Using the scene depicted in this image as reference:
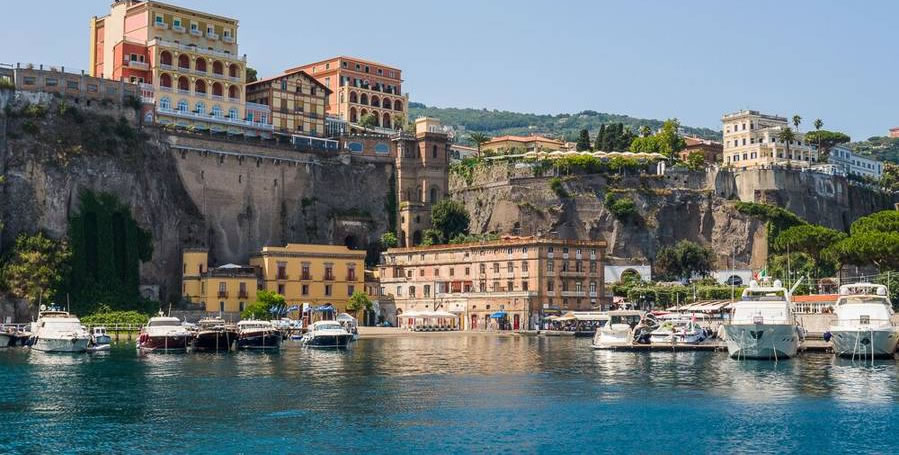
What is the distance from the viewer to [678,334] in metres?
80.4

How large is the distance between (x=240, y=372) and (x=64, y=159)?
44.5 m

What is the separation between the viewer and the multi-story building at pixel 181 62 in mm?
107438

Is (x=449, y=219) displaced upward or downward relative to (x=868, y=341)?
upward

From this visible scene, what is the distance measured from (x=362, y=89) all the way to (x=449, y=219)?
27788mm

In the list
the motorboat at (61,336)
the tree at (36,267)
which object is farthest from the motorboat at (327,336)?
the tree at (36,267)

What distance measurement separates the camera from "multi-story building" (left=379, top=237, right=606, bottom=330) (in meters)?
103

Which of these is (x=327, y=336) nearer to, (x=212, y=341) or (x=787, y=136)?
(x=212, y=341)

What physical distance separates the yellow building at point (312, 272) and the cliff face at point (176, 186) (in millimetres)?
5645

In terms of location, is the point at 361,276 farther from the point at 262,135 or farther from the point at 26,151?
the point at 26,151

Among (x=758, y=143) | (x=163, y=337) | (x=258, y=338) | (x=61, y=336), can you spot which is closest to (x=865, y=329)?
(x=258, y=338)

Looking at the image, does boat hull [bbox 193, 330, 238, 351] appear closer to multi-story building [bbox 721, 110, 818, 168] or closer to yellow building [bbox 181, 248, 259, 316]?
yellow building [bbox 181, 248, 259, 316]

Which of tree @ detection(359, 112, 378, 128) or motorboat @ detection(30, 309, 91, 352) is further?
tree @ detection(359, 112, 378, 128)

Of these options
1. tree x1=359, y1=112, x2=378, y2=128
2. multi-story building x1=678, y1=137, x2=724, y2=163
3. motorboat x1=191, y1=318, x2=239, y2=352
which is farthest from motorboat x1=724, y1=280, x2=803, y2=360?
multi-story building x1=678, y1=137, x2=724, y2=163

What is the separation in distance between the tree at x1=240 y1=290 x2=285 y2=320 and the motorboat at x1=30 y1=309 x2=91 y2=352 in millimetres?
20723
